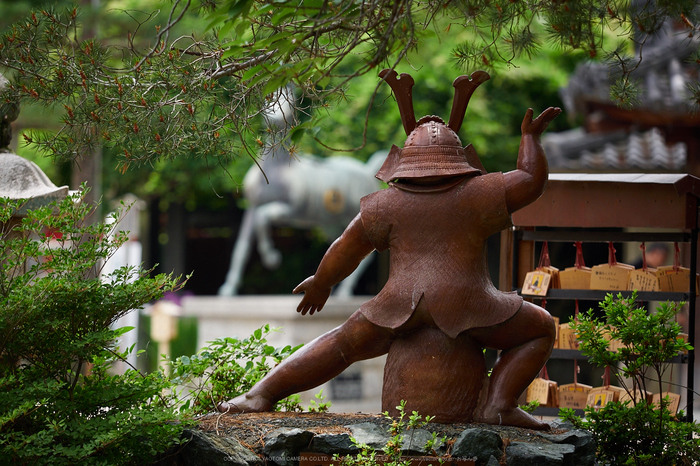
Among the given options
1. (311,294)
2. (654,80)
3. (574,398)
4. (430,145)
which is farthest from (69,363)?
(654,80)

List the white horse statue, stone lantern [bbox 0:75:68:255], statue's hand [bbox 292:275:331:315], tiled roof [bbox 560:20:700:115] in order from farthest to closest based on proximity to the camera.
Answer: the white horse statue
tiled roof [bbox 560:20:700:115]
stone lantern [bbox 0:75:68:255]
statue's hand [bbox 292:275:331:315]

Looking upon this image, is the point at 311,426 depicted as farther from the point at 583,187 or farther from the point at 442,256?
the point at 583,187

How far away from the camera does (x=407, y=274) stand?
3.18 metres

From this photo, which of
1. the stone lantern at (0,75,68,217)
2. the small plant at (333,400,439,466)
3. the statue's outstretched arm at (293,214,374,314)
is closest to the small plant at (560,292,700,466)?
the small plant at (333,400,439,466)

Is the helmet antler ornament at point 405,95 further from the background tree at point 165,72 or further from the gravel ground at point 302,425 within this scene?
the gravel ground at point 302,425

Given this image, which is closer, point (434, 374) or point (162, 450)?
point (162, 450)

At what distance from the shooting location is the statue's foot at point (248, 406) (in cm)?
337

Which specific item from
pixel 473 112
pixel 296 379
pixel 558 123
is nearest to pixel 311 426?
pixel 296 379

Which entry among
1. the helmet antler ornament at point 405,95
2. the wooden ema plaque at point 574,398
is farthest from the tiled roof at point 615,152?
the helmet antler ornament at point 405,95

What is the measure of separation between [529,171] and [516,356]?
2.41ft

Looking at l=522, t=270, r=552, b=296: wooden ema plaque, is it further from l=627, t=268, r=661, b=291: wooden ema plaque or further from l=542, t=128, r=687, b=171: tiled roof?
l=542, t=128, r=687, b=171: tiled roof

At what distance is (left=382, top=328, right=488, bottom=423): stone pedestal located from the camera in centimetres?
308

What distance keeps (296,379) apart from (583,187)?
1.80 meters

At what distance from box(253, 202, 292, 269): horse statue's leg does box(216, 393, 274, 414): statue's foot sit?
7929mm
